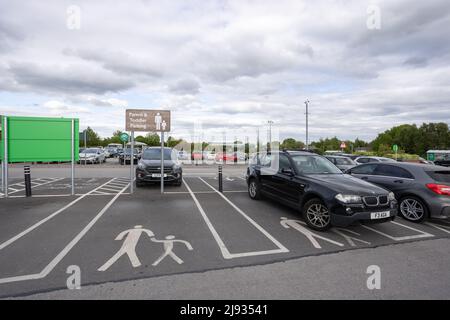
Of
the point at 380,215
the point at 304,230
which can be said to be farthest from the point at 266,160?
the point at 380,215

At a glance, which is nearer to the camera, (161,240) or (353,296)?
(353,296)

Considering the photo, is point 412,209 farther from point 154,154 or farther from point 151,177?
point 154,154

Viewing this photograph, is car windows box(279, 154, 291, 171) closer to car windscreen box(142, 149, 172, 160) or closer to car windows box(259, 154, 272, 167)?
car windows box(259, 154, 272, 167)

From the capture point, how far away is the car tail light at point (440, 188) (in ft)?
19.0

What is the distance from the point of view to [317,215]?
5430 mm

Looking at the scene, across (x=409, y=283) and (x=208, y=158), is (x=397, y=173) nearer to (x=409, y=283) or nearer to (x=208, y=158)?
(x=409, y=283)

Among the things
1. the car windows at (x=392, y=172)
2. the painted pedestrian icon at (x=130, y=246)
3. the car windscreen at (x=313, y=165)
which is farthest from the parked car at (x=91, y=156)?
the car windows at (x=392, y=172)

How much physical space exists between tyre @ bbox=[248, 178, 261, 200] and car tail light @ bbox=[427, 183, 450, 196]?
14.1 feet

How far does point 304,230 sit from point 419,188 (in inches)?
122

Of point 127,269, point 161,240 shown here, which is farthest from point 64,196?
point 127,269

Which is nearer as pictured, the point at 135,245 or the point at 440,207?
the point at 135,245

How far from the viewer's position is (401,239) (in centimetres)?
505
